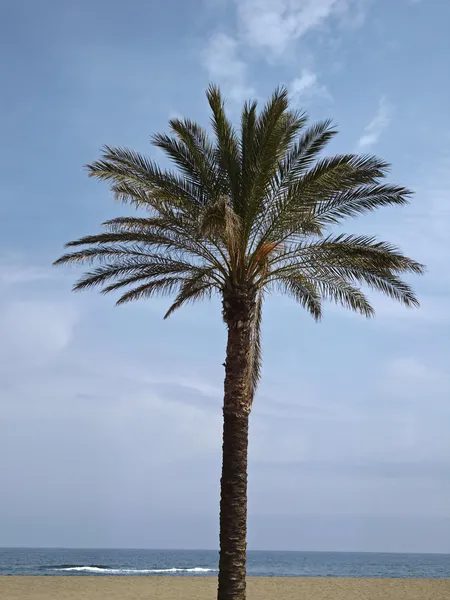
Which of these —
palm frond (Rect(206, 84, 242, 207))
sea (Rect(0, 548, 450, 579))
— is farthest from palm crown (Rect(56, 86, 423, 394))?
sea (Rect(0, 548, 450, 579))

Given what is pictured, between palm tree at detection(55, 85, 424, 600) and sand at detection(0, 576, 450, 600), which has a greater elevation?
palm tree at detection(55, 85, 424, 600)

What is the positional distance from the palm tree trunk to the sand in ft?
39.4

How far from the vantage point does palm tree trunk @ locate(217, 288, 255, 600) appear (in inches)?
542

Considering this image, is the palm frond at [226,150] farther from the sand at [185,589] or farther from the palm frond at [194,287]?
the sand at [185,589]

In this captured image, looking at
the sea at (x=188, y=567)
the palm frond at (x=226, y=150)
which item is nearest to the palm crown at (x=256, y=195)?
the palm frond at (x=226, y=150)

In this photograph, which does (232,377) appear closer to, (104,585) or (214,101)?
(214,101)

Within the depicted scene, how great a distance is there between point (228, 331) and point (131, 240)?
3129 mm

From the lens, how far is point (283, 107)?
14.3 m

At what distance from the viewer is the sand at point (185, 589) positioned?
25.2 m

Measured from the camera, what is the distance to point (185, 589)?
92.8ft

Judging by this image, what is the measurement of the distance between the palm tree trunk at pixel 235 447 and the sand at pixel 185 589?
12.0 meters

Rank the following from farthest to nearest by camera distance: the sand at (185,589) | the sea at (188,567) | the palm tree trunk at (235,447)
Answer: the sea at (188,567), the sand at (185,589), the palm tree trunk at (235,447)

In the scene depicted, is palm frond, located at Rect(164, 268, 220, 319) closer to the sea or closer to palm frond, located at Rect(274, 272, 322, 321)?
palm frond, located at Rect(274, 272, 322, 321)

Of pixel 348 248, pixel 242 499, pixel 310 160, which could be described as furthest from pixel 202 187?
pixel 242 499
